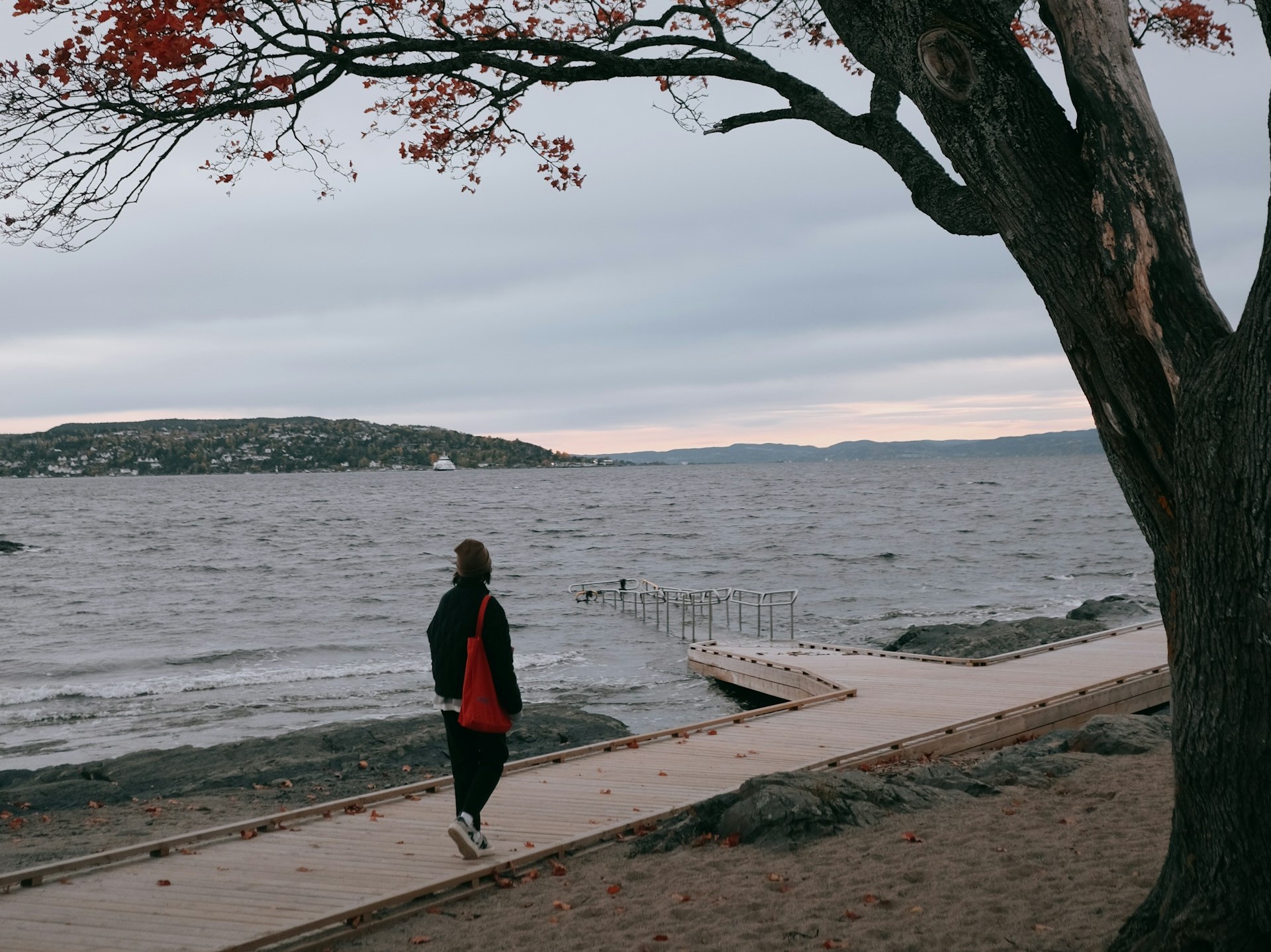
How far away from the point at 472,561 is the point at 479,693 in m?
0.72

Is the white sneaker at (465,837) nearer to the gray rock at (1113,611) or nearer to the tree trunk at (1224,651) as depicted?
the tree trunk at (1224,651)

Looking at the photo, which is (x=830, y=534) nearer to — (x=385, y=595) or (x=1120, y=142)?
(x=385, y=595)

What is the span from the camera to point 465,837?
20.3ft

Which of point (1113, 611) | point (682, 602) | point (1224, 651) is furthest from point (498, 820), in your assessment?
point (1113, 611)

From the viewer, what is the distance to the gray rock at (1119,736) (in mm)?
8914

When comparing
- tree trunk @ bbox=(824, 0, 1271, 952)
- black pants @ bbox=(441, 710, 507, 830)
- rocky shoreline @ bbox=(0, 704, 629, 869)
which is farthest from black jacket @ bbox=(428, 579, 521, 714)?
rocky shoreline @ bbox=(0, 704, 629, 869)

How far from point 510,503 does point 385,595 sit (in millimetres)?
70473

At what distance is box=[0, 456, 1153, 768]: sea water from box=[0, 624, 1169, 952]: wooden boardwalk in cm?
498

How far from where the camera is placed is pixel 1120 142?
3850 mm

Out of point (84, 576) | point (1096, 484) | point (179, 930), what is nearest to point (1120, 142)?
point (179, 930)

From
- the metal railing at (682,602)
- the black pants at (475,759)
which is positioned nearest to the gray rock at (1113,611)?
the metal railing at (682,602)

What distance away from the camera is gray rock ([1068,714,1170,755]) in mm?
8914

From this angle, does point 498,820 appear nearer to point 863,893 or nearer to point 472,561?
point 472,561

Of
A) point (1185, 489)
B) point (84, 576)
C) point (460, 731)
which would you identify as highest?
point (1185, 489)
